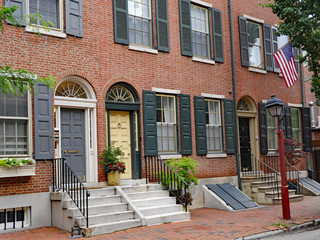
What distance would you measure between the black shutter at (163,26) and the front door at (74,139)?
348 centimetres

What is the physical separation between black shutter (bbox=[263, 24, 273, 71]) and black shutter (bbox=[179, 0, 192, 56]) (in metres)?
4.19

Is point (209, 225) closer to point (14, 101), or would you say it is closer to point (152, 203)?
point (152, 203)

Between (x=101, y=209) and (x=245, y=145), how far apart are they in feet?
25.2

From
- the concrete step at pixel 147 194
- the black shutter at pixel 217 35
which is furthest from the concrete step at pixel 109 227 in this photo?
the black shutter at pixel 217 35

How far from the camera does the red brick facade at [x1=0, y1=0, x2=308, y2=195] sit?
9523 mm

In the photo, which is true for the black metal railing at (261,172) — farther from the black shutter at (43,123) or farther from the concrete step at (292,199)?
the black shutter at (43,123)

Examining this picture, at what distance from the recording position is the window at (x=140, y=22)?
39.1ft

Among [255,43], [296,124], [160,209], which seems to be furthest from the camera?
[296,124]

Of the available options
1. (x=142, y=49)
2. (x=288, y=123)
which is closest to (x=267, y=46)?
(x=288, y=123)

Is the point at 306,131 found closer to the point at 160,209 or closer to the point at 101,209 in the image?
the point at 160,209

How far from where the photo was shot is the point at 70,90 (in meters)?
10.6

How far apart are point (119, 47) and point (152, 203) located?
4.47 meters

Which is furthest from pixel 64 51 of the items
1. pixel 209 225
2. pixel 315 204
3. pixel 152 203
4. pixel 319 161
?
pixel 319 161

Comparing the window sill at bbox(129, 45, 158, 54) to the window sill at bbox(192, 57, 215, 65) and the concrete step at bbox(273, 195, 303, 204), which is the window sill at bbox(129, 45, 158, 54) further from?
the concrete step at bbox(273, 195, 303, 204)
